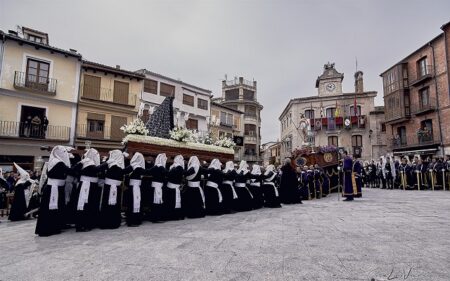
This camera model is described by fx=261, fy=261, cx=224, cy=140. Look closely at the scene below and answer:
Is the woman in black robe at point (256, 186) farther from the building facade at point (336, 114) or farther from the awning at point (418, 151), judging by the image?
the building facade at point (336, 114)

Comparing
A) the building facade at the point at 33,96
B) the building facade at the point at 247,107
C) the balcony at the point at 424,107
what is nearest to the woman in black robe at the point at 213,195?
the building facade at the point at 33,96

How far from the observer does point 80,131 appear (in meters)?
20.9

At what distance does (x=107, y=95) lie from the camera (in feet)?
74.3

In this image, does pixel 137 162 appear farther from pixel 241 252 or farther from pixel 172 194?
pixel 241 252

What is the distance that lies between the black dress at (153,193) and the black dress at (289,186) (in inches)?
222

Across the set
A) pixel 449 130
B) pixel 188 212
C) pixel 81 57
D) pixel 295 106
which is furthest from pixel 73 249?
pixel 295 106

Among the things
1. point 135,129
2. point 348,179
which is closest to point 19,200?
point 135,129

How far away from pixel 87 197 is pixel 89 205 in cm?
19

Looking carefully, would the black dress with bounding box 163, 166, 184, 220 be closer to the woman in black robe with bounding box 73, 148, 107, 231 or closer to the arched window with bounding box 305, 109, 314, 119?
the woman in black robe with bounding box 73, 148, 107, 231

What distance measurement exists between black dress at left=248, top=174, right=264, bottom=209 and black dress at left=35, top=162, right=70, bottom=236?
232 inches

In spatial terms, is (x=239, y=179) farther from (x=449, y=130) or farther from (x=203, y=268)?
(x=449, y=130)

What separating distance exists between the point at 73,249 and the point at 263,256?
3.06 meters

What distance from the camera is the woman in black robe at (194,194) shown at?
741cm

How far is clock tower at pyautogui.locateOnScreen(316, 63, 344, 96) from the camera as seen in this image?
38.4 meters
